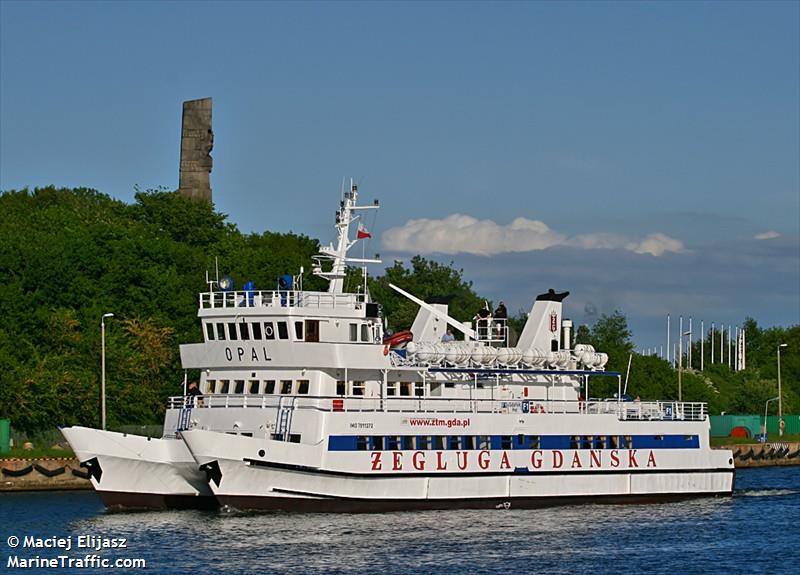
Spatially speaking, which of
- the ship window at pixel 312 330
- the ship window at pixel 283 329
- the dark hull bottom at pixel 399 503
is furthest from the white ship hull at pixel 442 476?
the ship window at pixel 283 329

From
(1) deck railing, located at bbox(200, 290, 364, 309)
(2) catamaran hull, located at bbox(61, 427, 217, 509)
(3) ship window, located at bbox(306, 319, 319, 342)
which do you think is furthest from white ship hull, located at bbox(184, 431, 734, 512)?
(1) deck railing, located at bbox(200, 290, 364, 309)

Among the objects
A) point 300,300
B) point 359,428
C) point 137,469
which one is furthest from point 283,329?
point 137,469

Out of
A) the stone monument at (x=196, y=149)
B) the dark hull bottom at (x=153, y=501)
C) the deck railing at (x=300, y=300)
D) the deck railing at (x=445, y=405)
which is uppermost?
the stone monument at (x=196, y=149)

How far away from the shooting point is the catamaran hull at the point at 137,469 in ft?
159

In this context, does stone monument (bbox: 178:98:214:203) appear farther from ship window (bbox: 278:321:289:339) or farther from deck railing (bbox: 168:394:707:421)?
ship window (bbox: 278:321:289:339)

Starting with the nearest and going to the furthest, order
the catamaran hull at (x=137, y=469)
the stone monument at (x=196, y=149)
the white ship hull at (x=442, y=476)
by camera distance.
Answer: the white ship hull at (x=442, y=476) < the catamaran hull at (x=137, y=469) < the stone monument at (x=196, y=149)

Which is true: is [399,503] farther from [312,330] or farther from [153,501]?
[153,501]

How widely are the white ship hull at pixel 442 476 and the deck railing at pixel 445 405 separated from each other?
4.94 ft

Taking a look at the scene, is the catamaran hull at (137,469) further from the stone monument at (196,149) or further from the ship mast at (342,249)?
the stone monument at (196,149)

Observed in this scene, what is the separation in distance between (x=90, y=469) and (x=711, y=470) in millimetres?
23117

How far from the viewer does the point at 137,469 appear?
49031 mm

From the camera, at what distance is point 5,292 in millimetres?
72188

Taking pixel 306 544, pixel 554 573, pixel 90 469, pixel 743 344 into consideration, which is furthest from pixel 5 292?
pixel 743 344

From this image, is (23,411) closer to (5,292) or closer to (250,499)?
(5,292)
